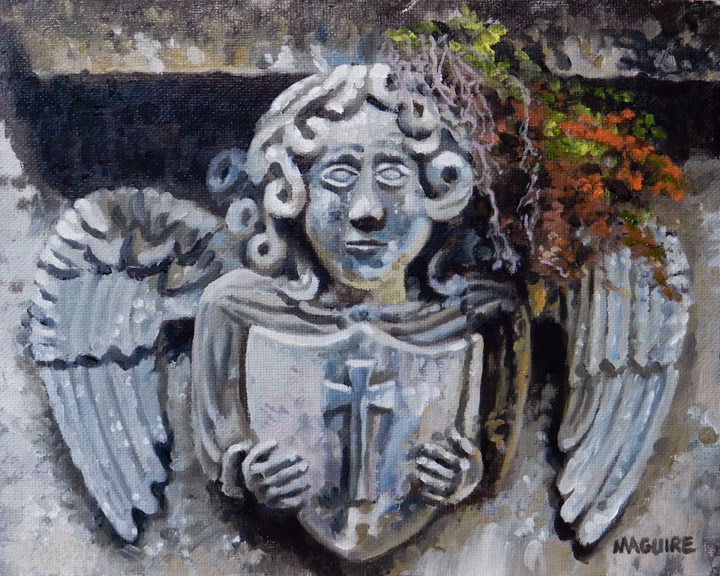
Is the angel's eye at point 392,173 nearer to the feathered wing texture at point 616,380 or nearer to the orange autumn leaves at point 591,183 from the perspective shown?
the orange autumn leaves at point 591,183

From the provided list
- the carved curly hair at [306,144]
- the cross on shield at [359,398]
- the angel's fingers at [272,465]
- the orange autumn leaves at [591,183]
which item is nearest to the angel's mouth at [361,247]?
the carved curly hair at [306,144]

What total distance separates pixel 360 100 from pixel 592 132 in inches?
19.8

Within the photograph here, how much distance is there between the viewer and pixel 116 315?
1.44 meters

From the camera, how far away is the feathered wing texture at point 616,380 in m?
1.49

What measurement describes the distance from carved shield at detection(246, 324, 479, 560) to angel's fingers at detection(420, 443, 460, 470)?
0.06 feet

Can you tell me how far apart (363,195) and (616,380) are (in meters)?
0.69

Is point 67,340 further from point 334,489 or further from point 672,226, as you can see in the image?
point 672,226

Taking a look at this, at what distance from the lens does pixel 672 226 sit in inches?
59.3

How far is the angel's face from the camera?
1.43 metres

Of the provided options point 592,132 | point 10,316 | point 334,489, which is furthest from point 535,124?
point 10,316

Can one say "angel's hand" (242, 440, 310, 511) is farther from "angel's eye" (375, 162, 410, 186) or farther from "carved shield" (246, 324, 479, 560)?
"angel's eye" (375, 162, 410, 186)
